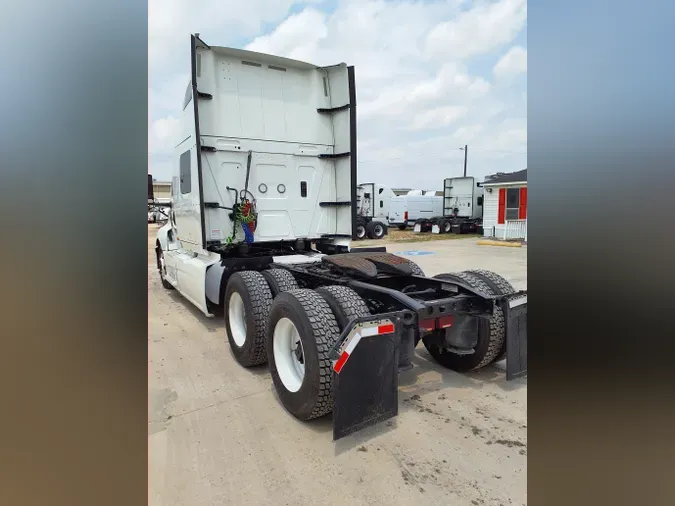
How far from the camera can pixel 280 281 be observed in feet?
15.9

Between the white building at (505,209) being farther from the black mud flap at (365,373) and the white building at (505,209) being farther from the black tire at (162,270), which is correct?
the black mud flap at (365,373)

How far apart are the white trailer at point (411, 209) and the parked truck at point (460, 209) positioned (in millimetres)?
2165

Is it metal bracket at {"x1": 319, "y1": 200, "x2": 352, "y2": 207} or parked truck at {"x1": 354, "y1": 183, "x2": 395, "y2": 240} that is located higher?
parked truck at {"x1": 354, "y1": 183, "x2": 395, "y2": 240}

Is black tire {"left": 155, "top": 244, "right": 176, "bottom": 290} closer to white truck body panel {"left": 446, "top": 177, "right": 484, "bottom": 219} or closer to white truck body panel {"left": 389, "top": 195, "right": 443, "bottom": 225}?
white truck body panel {"left": 446, "top": 177, "right": 484, "bottom": 219}

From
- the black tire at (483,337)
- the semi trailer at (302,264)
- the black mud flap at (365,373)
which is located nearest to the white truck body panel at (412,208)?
the semi trailer at (302,264)

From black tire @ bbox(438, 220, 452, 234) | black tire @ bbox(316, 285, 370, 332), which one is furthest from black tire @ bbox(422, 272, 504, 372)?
black tire @ bbox(438, 220, 452, 234)

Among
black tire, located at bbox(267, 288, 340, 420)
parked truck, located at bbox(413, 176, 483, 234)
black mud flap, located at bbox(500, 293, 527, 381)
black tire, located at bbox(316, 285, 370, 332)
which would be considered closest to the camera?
black tire, located at bbox(267, 288, 340, 420)

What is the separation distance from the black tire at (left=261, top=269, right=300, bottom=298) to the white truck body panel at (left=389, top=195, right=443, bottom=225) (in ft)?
84.1

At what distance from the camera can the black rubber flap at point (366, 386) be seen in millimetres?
2912

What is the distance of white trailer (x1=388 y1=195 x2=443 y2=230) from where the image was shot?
30422 millimetres
